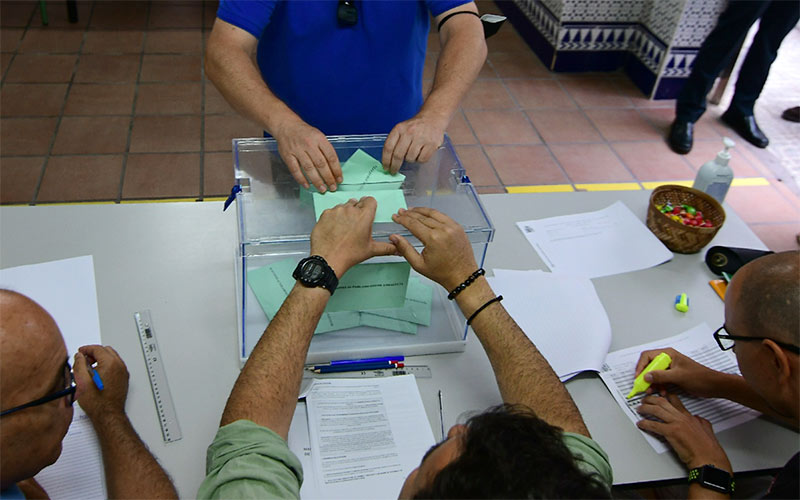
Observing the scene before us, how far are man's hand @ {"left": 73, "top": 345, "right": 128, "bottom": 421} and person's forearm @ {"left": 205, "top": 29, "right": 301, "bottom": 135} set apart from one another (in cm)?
62

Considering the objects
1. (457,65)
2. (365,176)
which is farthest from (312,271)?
(457,65)

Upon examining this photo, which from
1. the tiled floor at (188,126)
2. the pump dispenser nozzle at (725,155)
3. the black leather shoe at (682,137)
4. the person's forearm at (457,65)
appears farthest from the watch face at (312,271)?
the black leather shoe at (682,137)

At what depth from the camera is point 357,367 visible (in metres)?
1.19

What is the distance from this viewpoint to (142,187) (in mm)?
2879

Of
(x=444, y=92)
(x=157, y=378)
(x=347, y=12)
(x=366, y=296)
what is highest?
(x=347, y=12)

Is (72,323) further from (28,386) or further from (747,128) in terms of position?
(747,128)

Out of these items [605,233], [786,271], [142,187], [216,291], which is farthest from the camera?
[142,187]

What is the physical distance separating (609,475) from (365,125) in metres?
1.13

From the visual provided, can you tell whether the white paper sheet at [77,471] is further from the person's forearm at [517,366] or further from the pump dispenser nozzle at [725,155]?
the pump dispenser nozzle at [725,155]

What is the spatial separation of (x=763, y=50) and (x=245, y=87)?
3.28 m

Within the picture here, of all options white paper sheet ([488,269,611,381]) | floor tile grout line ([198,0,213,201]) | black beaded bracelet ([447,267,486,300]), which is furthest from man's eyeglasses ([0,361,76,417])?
floor tile grout line ([198,0,213,201])

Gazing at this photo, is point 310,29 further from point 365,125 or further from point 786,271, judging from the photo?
point 786,271

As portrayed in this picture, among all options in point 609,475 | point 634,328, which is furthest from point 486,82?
point 609,475

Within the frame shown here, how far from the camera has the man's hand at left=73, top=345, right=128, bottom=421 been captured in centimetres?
105
